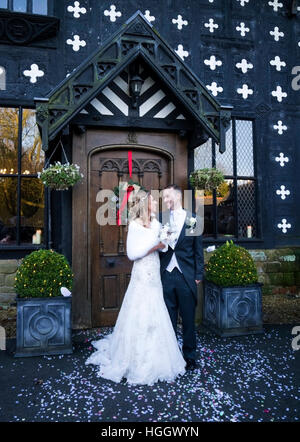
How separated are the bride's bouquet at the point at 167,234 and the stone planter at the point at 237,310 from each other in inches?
73.4

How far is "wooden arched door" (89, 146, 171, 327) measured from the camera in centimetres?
603

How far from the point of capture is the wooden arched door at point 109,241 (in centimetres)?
603

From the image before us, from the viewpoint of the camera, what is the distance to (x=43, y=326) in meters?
4.80

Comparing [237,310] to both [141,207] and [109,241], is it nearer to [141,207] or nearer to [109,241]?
[109,241]

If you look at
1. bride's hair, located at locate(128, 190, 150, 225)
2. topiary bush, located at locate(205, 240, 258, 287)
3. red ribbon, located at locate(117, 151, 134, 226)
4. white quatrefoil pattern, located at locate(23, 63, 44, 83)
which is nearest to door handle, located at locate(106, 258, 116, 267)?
red ribbon, located at locate(117, 151, 134, 226)

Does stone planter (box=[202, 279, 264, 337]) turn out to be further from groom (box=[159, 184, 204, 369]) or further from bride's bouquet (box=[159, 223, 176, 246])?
bride's bouquet (box=[159, 223, 176, 246])

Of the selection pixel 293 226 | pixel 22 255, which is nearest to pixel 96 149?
pixel 22 255

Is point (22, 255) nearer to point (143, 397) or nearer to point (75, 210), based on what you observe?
point (75, 210)

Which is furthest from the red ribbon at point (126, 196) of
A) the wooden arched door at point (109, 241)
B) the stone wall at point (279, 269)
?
the stone wall at point (279, 269)

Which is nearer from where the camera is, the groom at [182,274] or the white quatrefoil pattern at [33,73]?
the groom at [182,274]

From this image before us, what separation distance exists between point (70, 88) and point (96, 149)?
4.22 feet

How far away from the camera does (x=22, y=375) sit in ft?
13.4

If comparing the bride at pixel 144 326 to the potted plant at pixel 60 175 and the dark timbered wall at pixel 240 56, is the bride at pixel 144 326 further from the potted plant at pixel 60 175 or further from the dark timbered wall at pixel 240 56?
the dark timbered wall at pixel 240 56

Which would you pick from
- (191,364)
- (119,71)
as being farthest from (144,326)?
(119,71)
